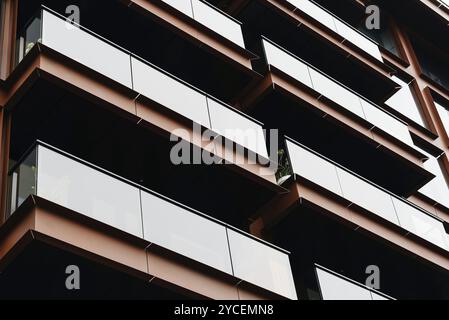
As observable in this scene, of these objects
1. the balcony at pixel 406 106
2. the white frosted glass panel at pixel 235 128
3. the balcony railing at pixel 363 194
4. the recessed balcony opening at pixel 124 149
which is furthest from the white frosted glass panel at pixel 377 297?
the balcony at pixel 406 106

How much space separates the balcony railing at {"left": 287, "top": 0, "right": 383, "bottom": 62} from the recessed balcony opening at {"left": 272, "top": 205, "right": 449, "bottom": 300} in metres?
6.74

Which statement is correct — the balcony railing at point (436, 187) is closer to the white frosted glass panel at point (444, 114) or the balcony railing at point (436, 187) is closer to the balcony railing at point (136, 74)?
the white frosted glass panel at point (444, 114)

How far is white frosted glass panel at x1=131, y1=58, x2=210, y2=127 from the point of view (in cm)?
1559

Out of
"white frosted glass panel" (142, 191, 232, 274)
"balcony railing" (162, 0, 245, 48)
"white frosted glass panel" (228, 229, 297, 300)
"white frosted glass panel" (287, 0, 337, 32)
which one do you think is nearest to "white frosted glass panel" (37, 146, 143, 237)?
"white frosted glass panel" (142, 191, 232, 274)

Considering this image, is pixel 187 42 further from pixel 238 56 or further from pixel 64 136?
pixel 64 136

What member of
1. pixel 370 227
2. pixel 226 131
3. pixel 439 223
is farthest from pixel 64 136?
pixel 439 223

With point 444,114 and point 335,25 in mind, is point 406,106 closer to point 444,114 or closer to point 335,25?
point 444,114

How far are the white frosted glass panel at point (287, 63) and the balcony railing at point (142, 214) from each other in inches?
235

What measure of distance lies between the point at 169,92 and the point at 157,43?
2.82 meters

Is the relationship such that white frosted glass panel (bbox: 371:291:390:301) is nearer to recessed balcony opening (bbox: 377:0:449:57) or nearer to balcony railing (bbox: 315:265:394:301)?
balcony railing (bbox: 315:265:394:301)

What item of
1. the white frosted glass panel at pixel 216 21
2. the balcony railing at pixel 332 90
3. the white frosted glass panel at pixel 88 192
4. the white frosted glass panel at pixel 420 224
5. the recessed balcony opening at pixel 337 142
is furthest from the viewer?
the balcony railing at pixel 332 90

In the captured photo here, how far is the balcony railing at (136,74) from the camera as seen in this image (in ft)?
48.3

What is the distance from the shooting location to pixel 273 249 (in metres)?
14.9

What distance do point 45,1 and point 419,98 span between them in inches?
532
